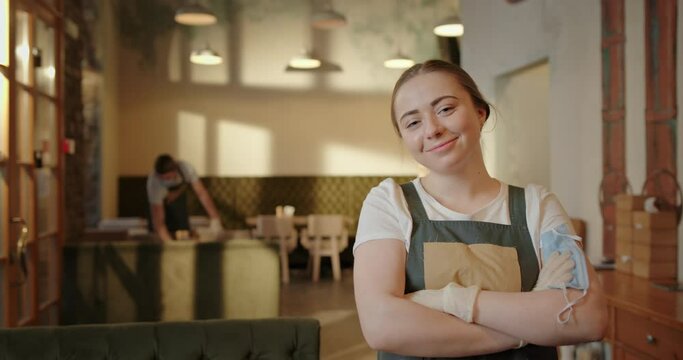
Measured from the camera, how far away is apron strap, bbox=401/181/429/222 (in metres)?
1.41

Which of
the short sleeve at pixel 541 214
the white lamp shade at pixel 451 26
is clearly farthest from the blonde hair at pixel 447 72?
the white lamp shade at pixel 451 26

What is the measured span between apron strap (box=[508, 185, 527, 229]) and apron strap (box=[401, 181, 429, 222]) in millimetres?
175

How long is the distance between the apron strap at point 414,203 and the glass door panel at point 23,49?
3392mm

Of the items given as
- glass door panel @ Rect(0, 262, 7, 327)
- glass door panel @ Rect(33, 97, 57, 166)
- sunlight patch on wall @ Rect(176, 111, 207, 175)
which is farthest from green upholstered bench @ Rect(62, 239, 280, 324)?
sunlight patch on wall @ Rect(176, 111, 207, 175)

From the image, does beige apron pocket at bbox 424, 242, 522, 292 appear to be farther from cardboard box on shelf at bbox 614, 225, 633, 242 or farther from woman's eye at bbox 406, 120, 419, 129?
cardboard box on shelf at bbox 614, 225, 633, 242

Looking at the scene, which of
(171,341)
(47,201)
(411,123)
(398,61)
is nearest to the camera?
(411,123)

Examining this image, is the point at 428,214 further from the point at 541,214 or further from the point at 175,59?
the point at 175,59

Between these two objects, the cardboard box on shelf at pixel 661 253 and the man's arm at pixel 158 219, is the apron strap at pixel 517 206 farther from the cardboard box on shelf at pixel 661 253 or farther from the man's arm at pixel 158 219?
the man's arm at pixel 158 219

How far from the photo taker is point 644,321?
122 inches

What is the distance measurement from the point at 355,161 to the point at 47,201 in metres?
7.43

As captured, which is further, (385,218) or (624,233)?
(624,233)

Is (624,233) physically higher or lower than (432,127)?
lower

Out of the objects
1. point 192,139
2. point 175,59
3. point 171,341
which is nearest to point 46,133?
point 171,341

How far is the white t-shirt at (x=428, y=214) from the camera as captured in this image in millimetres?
1396
